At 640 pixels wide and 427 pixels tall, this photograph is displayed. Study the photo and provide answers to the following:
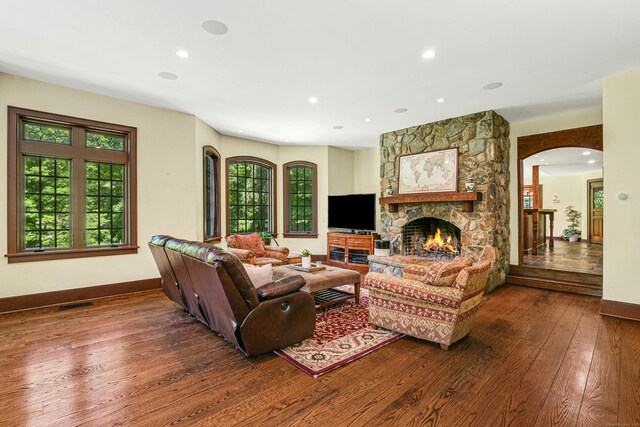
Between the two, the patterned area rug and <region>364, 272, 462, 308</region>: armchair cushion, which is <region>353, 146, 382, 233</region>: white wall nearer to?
the patterned area rug

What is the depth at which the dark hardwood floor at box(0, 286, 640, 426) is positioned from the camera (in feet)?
6.35

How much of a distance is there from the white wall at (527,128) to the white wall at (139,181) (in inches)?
232

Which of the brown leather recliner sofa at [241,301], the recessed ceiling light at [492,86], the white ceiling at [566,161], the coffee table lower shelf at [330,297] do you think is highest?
the recessed ceiling light at [492,86]

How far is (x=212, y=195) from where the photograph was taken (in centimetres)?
643

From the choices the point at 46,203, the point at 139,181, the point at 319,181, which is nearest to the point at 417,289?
the point at 139,181

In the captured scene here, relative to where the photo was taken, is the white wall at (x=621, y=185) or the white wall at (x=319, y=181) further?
the white wall at (x=319, y=181)

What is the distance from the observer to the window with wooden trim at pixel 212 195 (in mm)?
6180

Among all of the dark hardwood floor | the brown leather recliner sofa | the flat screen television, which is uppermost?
the flat screen television

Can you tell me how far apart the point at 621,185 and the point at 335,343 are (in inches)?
160

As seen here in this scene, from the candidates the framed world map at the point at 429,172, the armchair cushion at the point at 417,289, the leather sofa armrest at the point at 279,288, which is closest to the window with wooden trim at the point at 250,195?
the framed world map at the point at 429,172

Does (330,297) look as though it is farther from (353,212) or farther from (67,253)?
(67,253)

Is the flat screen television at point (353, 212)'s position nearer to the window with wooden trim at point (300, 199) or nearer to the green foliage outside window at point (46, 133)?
the window with wooden trim at point (300, 199)

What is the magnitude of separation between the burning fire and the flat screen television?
4.20ft

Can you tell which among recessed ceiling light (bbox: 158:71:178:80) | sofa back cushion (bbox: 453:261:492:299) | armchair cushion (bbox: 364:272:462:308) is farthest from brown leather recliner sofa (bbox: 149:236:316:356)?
recessed ceiling light (bbox: 158:71:178:80)
